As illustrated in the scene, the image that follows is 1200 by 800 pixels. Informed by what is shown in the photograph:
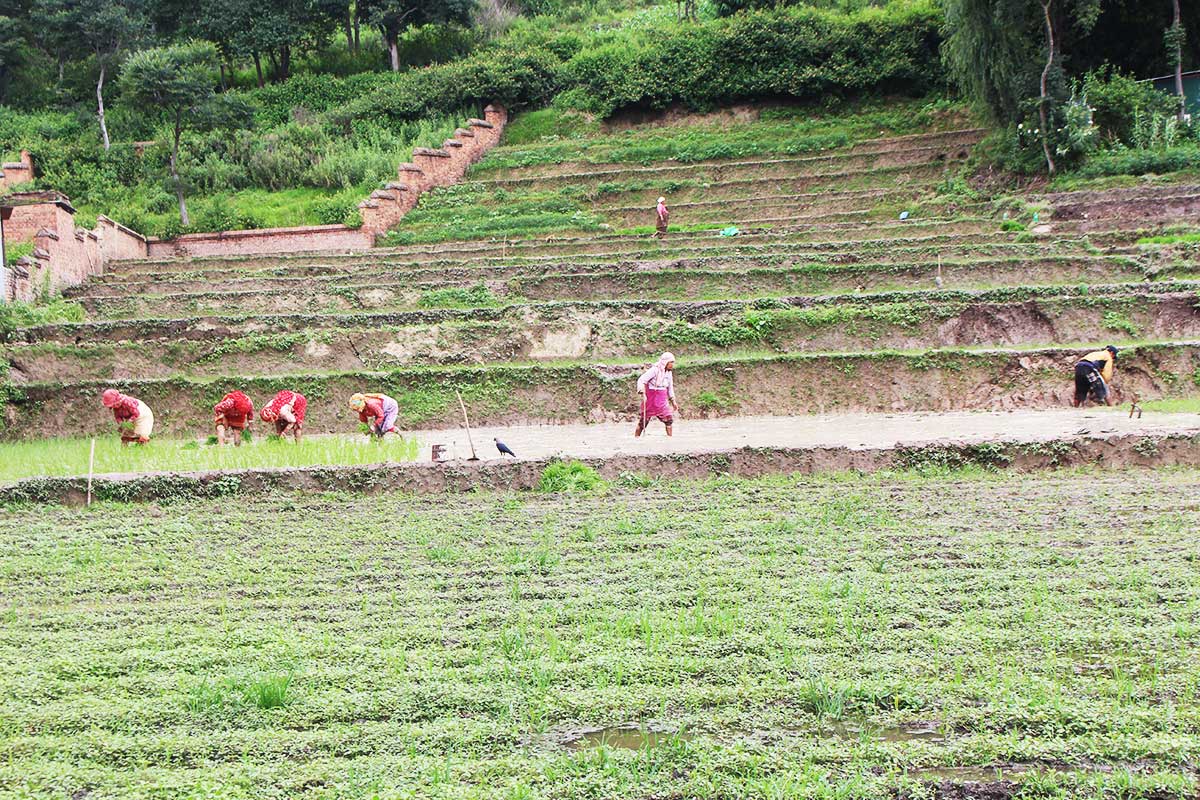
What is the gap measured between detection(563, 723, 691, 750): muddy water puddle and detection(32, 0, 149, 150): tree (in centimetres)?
3487

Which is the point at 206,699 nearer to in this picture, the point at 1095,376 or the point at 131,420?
the point at 131,420

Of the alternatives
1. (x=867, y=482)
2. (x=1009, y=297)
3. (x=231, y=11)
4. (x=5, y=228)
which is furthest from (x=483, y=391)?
(x=231, y=11)

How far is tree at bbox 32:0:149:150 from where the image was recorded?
37094mm

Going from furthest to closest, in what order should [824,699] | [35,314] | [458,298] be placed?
1. [458,298]
2. [35,314]
3. [824,699]

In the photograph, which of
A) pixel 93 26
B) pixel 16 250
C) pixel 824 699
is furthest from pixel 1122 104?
pixel 93 26

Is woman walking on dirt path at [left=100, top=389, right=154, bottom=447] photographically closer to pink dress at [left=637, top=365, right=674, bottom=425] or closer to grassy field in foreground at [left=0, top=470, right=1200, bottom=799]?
grassy field in foreground at [left=0, top=470, right=1200, bottom=799]

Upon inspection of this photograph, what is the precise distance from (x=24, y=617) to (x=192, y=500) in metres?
3.89

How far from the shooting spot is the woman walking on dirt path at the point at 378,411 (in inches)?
578

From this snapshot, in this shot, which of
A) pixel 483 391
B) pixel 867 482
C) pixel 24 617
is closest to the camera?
pixel 24 617

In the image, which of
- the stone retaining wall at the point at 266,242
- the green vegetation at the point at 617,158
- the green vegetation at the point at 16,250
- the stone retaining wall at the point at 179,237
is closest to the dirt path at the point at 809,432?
the green vegetation at the point at 617,158

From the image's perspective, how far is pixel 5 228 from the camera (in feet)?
80.7

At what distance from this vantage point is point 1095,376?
14727 millimetres

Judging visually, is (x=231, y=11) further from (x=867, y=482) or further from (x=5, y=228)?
(x=867, y=482)

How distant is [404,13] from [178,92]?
11.8 meters
